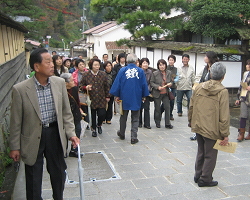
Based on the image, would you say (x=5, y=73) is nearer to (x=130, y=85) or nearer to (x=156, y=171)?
(x=130, y=85)

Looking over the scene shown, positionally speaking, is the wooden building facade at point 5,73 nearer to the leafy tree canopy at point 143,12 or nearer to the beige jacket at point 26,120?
the beige jacket at point 26,120

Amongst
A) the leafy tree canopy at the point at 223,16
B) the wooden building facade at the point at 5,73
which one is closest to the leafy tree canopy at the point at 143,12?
the leafy tree canopy at the point at 223,16

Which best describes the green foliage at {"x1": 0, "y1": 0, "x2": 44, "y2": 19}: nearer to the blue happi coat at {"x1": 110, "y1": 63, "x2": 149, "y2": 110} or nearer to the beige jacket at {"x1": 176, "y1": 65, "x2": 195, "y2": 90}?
the beige jacket at {"x1": 176, "y1": 65, "x2": 195, "y2": 90}

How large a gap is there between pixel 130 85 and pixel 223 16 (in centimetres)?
695

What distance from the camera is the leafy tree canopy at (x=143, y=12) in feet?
57.5

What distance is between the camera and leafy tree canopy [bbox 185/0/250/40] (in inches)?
448

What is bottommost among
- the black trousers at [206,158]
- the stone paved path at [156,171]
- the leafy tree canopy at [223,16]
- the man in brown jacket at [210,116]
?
the stone paved path at [156,171]

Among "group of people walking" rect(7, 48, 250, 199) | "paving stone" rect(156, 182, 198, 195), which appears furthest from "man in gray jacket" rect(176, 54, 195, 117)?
"paving stone" rect(156, 182, 198, 195)

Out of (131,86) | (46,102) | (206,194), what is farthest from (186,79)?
(46,102)

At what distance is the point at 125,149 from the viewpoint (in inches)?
247

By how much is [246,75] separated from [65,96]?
15.4 ft

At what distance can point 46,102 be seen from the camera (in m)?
3.28

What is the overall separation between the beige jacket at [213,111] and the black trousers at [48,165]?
2107 millimetres

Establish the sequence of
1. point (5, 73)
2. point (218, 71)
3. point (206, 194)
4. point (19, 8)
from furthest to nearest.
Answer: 1. point (19, 8)
2. point (5, 73)
3. point (206, 194)
4. point (218, 71)
